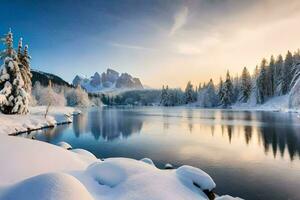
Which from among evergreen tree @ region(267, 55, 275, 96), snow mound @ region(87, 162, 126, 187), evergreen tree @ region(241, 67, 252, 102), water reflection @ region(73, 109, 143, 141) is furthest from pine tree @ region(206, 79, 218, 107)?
snow mound @ region(87, 162, 126, 187)

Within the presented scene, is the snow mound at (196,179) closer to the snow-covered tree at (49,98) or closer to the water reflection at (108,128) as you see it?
the water reflection at (108,128)

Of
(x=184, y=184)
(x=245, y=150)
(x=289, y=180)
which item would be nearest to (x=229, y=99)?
(x=245, y=150)

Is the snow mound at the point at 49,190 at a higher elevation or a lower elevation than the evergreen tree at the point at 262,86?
lower

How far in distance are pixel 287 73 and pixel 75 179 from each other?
340 ft

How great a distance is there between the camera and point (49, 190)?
5832 millimetres

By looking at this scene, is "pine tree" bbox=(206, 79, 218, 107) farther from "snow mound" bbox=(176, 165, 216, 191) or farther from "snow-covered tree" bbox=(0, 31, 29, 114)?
"snow mound" bbox=(176, 165, 216, 191)

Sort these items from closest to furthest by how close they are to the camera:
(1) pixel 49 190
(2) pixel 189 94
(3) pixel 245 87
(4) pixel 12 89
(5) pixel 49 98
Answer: (1) pixel 49 190 < (4) pixel 12 89 < (5) pixel 49 98 < (3) pixel 245 87 < (2) pixel 189 94

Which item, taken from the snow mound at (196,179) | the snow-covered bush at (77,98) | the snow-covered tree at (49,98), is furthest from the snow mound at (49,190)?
the snow-covered bush at (77,98)

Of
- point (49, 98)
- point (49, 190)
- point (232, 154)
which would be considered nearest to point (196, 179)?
point (49, 190)

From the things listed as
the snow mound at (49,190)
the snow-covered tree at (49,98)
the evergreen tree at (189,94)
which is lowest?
the snow mound at (49,190)

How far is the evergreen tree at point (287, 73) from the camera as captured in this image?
3743 inches

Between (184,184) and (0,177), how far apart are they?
598 cm

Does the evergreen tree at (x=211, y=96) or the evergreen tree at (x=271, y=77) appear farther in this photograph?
the evergreen tree at (x=211, y=96)

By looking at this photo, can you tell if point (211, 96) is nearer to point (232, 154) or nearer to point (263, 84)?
point (263, 84)
